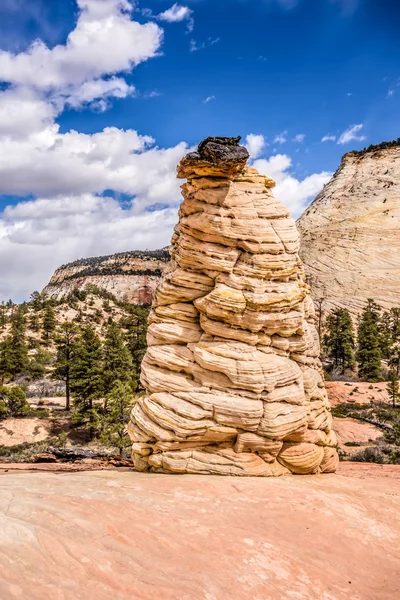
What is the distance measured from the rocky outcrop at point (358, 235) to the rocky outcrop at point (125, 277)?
50.6m

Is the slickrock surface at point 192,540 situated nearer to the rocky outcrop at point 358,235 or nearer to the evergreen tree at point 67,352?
the evergreen tree at point 67,352

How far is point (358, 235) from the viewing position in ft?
254

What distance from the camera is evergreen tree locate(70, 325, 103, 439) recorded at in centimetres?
3466

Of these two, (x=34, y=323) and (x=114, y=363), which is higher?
(x=34, y=323)

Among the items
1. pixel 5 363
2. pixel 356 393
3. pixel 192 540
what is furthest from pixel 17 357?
pixel 192 540

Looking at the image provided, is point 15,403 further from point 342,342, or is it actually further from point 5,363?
point 342,342

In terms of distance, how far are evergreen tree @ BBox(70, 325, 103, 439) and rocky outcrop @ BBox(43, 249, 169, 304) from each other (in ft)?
254

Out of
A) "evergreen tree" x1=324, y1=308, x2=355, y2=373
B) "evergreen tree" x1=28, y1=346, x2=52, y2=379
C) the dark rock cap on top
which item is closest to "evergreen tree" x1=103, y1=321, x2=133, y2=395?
"evergreen tree" x1=28, y1=346, x2=52, y2=379

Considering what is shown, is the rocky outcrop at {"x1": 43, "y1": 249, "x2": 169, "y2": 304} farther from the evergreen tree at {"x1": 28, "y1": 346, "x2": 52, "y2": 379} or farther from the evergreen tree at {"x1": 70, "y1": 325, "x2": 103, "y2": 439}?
the evergreen tree at {"x1": 70, "y1": 325, "x2": 103, "y2": 439}

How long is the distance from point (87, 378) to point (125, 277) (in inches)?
3918

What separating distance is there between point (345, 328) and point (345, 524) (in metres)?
47.4

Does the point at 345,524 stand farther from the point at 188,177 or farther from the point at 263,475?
the point at 188,177

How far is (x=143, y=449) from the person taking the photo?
12.1 meters

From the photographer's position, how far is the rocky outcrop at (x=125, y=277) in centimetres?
12506
